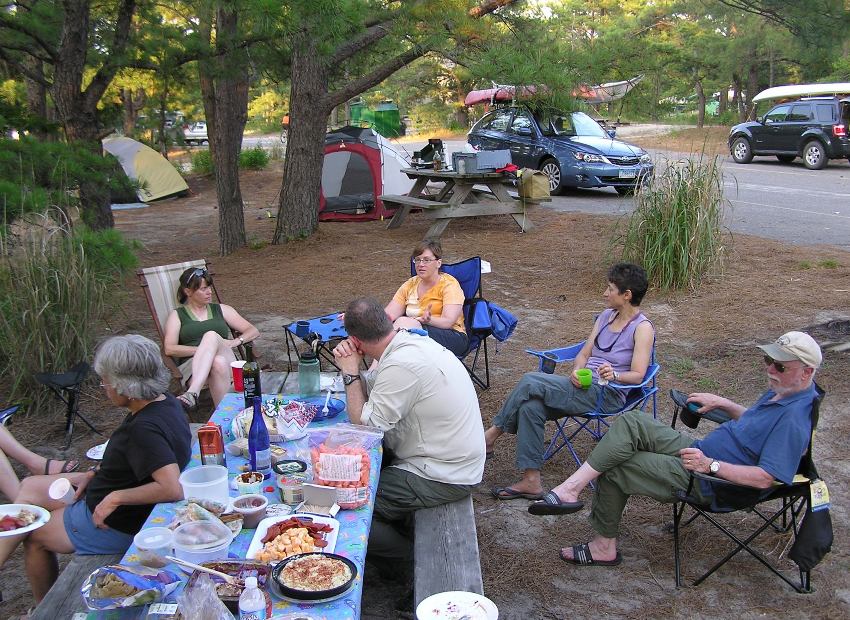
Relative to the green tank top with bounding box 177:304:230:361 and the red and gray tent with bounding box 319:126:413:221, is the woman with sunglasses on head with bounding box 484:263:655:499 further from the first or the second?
the red and gray tent with bounding box 319:126:413:221

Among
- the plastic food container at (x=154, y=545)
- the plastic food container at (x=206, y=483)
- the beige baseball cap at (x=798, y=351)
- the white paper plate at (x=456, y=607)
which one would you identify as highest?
the beige baseball cap at (x=798, y=351)

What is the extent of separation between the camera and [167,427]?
2627mm

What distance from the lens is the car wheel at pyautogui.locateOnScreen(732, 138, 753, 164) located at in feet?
54.7

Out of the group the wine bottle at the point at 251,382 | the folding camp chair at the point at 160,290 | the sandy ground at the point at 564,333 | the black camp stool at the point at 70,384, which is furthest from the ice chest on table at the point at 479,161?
the wine bottle at the point at 251,382

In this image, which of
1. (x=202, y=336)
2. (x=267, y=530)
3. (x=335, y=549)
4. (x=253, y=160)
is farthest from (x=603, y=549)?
(x=253, y=160)

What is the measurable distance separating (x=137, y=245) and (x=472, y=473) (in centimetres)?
346

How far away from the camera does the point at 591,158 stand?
12.1 metres

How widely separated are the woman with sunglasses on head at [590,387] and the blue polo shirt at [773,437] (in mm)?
781

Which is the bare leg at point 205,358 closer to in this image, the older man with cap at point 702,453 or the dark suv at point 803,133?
the older man with cap at point 702,453

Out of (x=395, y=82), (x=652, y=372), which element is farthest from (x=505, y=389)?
(x=395, y=82)

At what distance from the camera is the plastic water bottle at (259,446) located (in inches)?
107

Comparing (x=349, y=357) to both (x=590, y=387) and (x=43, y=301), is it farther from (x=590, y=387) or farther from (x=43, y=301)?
(x=43, y=301)

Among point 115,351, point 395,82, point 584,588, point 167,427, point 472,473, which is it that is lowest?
point 584,588

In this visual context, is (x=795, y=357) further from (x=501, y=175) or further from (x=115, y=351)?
(x=501, y=175)
